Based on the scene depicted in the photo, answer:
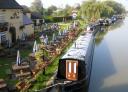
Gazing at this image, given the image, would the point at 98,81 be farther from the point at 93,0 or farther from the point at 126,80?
the point at 93,0

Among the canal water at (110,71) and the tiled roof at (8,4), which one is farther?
the tiled roof at (8,4)

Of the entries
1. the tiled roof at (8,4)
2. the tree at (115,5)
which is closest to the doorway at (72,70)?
the tiled roof at (8,4)

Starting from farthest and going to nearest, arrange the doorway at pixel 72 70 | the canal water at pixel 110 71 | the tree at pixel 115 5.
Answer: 1. the tree at pixel 115 5
2. the canal water at pixel 110 71
3. the doorway at pixel 72 70

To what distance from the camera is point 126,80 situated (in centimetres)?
1952

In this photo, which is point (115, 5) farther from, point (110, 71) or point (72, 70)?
point (72, 70)

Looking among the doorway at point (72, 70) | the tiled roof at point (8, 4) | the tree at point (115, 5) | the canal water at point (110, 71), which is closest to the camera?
the doorway at point (72, 70)

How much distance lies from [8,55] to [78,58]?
9304mm

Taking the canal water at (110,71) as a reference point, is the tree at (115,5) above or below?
above

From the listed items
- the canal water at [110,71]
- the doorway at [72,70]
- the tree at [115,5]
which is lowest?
the canal water at [110,71]

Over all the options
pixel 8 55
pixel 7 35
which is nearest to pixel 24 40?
pixel 7 35

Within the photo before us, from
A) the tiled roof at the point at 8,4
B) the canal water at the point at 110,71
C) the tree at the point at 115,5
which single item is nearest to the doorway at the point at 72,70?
the canal water at the point at 110,71

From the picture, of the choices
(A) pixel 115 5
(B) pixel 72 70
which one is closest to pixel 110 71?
(B) pixel 72 70

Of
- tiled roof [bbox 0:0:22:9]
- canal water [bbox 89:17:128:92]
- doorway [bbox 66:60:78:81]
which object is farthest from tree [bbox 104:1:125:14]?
doorway [bbox 66:60:78:81]

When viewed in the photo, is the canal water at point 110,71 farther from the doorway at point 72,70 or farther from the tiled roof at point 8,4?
the tiled roof at point 8,4
